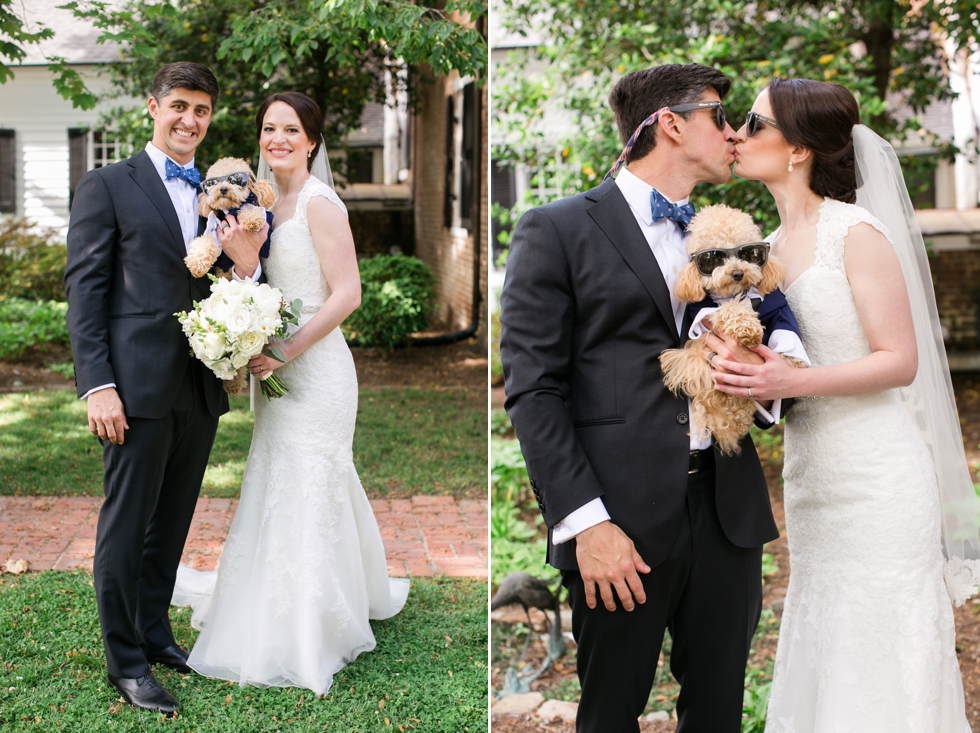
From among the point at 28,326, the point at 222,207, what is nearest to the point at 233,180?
the point at 222,207

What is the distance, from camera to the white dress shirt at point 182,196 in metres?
3.66

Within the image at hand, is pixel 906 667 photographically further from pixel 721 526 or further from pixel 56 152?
pixel 56 152

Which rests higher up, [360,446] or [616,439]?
[616,439]

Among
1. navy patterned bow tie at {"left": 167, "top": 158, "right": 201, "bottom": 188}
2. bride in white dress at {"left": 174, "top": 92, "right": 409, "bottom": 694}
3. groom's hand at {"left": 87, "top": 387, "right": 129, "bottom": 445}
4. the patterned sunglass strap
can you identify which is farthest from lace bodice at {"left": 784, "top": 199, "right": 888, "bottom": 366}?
groom's hand at {"left": 87, "top": 387, "right": 129, "bottom": 445}

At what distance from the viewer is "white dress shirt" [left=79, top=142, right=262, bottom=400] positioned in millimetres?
3660

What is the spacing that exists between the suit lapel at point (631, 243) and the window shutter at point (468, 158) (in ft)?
33.7

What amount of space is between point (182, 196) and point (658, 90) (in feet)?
7.02

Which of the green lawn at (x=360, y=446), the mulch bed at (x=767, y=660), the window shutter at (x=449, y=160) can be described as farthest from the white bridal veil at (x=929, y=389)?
the window shutter at (x=449, y=160)

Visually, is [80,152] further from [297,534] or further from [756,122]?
[756,122]

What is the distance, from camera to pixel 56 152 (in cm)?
1784

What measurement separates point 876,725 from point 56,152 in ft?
62.5

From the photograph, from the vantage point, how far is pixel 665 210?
100 inches

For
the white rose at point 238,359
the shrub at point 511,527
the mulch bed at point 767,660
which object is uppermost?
the white rose at point 238,359

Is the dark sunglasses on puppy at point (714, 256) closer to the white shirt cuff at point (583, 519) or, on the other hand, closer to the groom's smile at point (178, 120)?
the white shirt cuff at point (583, 519)
